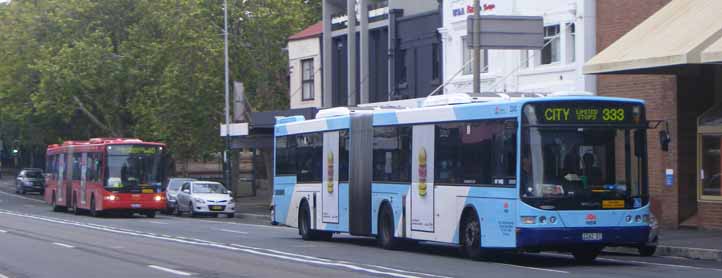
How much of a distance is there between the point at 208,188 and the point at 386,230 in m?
24.6

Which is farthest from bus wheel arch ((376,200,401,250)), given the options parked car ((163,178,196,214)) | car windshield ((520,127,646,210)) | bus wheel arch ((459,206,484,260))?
parked car ((163,178,196,214))

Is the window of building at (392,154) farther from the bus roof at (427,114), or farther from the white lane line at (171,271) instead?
the white lane line at (171,271)

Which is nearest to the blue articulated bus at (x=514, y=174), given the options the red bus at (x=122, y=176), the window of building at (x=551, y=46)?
the window of building at (x=551, y=46)

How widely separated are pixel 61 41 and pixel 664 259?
51047 mm

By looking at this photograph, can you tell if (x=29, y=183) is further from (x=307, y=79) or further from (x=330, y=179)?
(x=330, y=179)

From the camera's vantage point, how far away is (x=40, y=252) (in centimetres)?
2369

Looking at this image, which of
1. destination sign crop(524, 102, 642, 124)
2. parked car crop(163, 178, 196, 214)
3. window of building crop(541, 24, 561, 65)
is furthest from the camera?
parked car crop(163, 178, 196, 214)

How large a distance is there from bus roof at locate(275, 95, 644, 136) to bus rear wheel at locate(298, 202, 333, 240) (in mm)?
1882

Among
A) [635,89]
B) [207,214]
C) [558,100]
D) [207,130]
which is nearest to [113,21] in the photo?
[207,130]

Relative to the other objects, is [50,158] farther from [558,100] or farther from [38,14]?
[558,100]

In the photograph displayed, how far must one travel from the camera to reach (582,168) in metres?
19.4

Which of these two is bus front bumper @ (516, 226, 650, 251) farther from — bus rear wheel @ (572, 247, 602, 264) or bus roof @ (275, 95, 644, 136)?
bus roof @ (275, 95, 644, 136)

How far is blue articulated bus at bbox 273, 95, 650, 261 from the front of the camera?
758 inches

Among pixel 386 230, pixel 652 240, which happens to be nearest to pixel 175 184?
pixel 386 230
